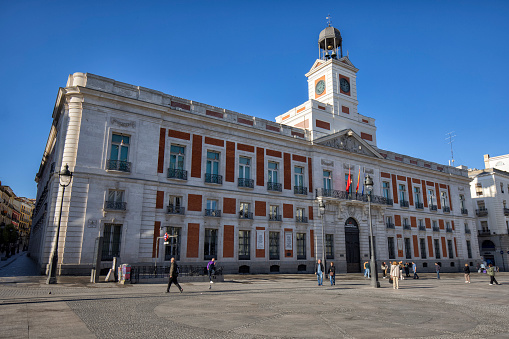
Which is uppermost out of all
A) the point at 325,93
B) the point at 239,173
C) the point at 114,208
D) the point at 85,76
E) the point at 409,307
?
the point at 325,93

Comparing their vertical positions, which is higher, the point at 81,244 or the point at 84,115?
the point at 84,115

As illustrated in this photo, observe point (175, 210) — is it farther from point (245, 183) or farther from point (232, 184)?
point (245, 183)

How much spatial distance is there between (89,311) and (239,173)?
22.0 metres

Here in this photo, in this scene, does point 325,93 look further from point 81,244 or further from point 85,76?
point 81,244

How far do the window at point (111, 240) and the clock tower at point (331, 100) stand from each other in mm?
20578

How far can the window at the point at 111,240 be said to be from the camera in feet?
78.1

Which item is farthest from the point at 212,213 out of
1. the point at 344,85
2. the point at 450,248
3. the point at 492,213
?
the point at 492,213

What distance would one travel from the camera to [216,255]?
28281 millimetres

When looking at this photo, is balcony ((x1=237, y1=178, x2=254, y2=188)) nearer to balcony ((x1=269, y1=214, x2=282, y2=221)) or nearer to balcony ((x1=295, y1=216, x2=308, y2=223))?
balcony ((x1=269, y1=214, x2=282, y2=221))

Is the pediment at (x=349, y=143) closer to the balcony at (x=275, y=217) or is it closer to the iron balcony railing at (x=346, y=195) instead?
the iron balcony railing at (x=346, y=195)

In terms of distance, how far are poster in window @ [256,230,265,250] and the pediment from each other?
11172mm

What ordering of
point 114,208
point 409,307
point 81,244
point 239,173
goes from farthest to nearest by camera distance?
point 239,173, point 114,208, point 81,244, point 409,307

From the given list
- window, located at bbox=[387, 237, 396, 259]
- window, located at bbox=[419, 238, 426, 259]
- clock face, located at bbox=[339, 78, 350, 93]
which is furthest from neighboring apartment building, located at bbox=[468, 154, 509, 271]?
clock face, located at bbox=[339, 78, 350, 93]

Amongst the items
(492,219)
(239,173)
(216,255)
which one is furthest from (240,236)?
(492,219)
